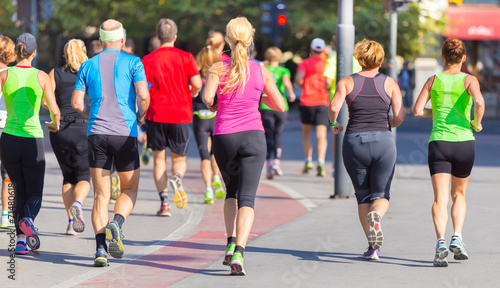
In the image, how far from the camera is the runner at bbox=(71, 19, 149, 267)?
6395 mm

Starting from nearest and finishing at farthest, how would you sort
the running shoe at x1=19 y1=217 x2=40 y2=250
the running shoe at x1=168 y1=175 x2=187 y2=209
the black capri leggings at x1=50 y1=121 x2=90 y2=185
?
→ the running shoe at x1=19 y1=217 x2=40 y2=250
the black capri leggings at x1=50 y1=121 x2=90 y2=185
the running shoe at x1=168 y1=175 x2=187 y2=209

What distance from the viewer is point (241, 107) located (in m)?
6.16

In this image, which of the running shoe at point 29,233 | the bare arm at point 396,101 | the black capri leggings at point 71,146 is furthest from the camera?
the black capri leggings at point 71,146

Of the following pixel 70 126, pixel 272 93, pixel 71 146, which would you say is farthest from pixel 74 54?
pixel 272 93

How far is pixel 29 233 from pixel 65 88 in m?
1.40

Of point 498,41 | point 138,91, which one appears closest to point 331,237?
point 138,91

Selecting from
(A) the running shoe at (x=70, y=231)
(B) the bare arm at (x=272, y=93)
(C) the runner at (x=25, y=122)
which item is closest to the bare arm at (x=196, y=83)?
(A) the running shoe at (x=70, y=231)

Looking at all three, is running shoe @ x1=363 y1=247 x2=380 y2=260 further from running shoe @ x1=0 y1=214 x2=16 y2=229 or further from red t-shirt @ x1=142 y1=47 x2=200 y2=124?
running shoe @ x1=0 y1=214 x2=16 y2=229

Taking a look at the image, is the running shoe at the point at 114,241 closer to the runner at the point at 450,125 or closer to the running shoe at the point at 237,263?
the running shoe at the point at 237,263

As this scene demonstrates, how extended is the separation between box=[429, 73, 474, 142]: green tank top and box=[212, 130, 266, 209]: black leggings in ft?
4.50

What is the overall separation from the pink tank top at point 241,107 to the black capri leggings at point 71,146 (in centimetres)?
180

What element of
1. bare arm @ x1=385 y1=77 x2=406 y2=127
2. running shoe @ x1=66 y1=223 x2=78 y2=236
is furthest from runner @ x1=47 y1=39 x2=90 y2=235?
bare arm @ x1=385 y1=77 x2=406 y2=127

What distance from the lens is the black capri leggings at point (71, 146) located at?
7520mm

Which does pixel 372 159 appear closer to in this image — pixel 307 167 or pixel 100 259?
pixel 100 259
